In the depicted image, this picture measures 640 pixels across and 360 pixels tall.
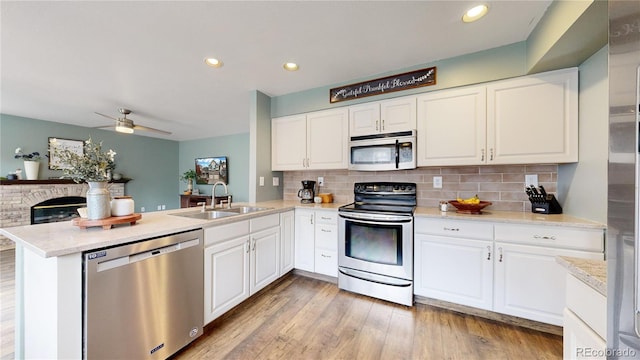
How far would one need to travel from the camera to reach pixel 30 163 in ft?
13.1

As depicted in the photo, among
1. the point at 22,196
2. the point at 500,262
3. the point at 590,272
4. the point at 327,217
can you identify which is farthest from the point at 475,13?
the point at 22,196

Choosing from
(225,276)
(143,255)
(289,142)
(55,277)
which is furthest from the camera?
(289,142)

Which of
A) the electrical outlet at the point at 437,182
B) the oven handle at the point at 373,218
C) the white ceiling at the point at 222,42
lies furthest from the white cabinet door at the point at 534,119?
the oven handle at the point at 373,218

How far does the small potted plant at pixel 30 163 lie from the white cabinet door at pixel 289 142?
15.3ft

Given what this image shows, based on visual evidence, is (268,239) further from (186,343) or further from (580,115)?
(580,115)

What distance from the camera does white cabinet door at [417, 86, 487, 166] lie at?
2.06 metres

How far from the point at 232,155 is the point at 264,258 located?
13.1 ft

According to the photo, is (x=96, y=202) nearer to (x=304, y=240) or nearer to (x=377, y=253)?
(x=304, y=240)

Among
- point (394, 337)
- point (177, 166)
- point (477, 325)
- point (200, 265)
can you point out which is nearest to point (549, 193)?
point (477, 325)

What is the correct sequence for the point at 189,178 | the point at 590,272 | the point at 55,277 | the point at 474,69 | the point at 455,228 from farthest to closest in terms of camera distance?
the point at 189,178 → the point at 474,69 → the point at 455,228 → the point at 55,277 → the point at 590,272

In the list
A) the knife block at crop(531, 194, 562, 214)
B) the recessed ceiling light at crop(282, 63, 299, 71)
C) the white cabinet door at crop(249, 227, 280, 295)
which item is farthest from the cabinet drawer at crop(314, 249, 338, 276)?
the recessed ceiling light at crop(282, 63, 299, 71)

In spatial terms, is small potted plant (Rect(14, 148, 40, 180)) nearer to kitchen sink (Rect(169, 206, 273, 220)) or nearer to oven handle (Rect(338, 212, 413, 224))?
kitchen sink (Rect(169, 206, 273, 220))

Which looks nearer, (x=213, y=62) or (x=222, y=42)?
(x=222, y=42)

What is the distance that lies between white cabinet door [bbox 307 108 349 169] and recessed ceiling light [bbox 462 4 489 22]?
1349mm
